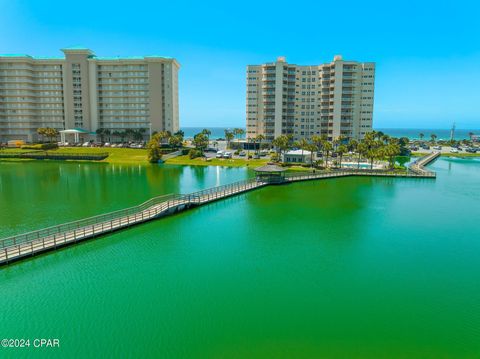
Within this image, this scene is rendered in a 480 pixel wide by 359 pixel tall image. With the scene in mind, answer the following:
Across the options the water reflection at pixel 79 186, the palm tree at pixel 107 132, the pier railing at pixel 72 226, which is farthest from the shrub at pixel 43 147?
the pier railing at pixel 72 226

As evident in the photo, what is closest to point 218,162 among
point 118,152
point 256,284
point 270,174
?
point 270,174

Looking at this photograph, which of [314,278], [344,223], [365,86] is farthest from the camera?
[365,86]

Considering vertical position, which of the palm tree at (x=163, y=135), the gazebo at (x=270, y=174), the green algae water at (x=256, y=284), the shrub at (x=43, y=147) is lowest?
the green algae water at (x=256, y=284)

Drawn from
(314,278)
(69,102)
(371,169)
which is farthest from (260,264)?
(69,102)

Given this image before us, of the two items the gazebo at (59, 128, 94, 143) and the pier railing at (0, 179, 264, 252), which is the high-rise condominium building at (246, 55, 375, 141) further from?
the pier railing at (0, 179, 264, 252)

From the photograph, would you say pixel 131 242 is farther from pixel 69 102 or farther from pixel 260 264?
pixel 69 102

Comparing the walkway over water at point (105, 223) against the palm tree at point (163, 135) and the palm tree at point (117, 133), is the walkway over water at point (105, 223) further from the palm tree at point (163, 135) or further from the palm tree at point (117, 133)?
the palm tree at point (117, 133)
